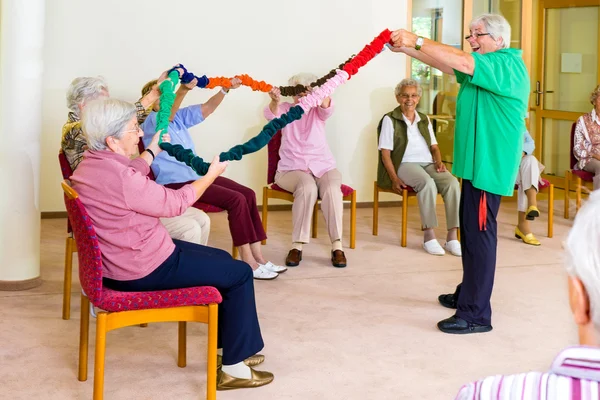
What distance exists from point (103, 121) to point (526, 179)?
4.09m

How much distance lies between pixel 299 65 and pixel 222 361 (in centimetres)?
428

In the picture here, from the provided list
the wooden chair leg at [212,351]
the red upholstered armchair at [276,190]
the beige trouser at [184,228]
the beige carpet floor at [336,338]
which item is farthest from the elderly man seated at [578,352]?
the red upholstered armchair at [276,190]

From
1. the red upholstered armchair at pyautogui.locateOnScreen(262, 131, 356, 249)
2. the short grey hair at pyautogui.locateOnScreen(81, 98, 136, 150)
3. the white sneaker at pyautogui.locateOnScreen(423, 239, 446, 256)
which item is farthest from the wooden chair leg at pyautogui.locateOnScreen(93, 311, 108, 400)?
the white sneaker at pyautogui.locateOnScreen(423, 239, 446, 256)

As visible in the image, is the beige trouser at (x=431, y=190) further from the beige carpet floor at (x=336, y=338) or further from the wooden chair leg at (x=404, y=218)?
the beige carpet floor at (x=336, y=338)

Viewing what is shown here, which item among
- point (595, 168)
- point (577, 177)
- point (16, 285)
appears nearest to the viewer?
point (16, 285)

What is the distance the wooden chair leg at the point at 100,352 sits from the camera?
2.91 meters

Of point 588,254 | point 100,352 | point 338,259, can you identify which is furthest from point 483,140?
point 588,254

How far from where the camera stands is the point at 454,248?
5.86 metres

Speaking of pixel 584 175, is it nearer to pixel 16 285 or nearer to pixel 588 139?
pixel 588 139

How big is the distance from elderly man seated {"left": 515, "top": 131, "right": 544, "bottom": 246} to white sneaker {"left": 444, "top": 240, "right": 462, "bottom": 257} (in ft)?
2.17

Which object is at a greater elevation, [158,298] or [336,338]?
[158,298]

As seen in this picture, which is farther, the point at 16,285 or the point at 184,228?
the point at 16,285

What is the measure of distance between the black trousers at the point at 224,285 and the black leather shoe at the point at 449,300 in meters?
1.56

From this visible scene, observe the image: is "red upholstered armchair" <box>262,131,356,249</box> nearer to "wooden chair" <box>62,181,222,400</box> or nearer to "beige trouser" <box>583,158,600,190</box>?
"beige trouser" <box>583,158,600,190</box>
